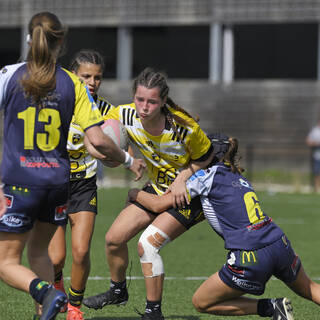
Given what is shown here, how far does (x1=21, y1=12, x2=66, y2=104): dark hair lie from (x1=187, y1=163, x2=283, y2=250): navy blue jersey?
4.50ft

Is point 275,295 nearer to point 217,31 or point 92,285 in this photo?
point 92,285

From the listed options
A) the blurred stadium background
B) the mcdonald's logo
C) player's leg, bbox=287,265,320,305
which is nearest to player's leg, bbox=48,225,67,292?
the mcdonald's logo

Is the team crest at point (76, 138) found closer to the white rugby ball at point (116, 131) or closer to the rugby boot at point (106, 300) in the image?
the white rugby ball at point (116, 131)

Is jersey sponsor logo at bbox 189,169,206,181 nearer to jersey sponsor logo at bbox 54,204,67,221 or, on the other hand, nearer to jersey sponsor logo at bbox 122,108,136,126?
jersey sponsor logo at bbox 122,108,136,126

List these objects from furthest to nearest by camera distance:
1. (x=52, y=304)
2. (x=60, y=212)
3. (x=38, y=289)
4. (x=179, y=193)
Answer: (x=179, y=193) → (x=60, y=212) → (x=38, y=289) → (x=52, y=304)

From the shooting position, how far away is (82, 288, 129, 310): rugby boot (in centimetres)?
636

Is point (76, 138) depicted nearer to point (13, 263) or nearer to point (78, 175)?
point (78, 175)

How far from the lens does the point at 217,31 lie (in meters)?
25.3

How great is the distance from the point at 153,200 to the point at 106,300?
3.05ft

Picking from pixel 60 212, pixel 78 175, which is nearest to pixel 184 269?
pixel 78 175

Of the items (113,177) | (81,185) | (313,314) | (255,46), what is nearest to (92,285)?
(81,185)

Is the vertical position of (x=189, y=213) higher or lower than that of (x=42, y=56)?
lower

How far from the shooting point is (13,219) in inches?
189

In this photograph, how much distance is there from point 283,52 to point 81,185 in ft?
87.3
